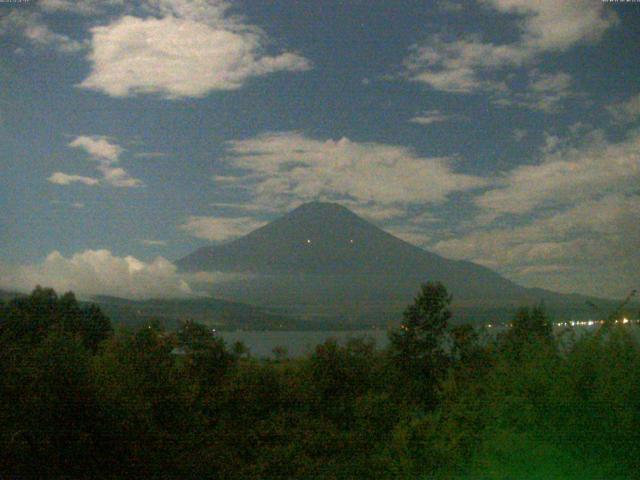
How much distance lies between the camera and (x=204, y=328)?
14336 millimetres

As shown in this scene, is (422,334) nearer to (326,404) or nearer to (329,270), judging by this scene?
(326,404)

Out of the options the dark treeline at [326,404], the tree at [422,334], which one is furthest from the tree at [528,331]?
the tree at [422,334]

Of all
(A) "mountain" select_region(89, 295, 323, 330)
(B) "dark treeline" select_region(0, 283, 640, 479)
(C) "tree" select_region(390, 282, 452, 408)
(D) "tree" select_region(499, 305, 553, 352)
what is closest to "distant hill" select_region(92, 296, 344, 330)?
(A) "mountain" select_region(89, 295, 323, 330)

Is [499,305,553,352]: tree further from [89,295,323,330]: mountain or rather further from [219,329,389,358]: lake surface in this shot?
[89,295,323,330]: mountain

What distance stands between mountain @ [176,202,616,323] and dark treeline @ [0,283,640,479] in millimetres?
8329

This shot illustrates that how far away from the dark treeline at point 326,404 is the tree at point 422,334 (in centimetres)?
3

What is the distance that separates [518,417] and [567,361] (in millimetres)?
676

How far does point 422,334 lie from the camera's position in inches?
524

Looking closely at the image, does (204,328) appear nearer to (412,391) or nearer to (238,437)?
(238,437)

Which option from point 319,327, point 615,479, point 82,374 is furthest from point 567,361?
point 319,327

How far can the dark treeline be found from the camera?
17.2 feet

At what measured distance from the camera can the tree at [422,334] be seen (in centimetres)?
1292

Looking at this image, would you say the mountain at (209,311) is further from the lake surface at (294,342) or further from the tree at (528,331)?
the tree at (528,331)

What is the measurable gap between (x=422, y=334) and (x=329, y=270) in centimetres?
1786
